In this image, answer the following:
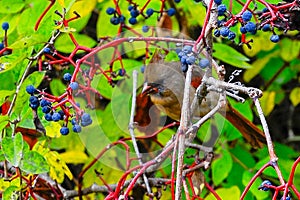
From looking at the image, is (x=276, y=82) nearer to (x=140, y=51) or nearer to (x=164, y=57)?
(x=140, y=51)

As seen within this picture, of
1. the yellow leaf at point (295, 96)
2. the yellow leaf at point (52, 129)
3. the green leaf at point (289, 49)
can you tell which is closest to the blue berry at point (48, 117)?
the yellow leaf at point (52, 129)

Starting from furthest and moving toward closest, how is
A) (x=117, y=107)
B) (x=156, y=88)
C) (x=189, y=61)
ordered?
(x=117, y=107), (x=156, y=88), (x=189, y=61)

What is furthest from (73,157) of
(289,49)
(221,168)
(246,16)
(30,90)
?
(246,16)

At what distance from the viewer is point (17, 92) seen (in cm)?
149

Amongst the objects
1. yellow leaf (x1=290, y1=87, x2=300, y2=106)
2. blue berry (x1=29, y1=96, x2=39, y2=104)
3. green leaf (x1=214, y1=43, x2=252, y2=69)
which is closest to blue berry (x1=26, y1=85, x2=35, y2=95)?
blue berry (x1=29, y1=96, x2=39, y2=104)

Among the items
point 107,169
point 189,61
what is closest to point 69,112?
point 189,61

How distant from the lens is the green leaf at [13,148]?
1.36 meters

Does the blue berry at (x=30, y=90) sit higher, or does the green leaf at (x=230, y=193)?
the blue berry at (x=30, y=90)

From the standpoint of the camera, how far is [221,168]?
7.20ft

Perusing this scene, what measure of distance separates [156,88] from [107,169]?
0.59 metres

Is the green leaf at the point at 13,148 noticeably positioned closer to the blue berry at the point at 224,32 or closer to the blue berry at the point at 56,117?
the blue berry at the point at 56,117

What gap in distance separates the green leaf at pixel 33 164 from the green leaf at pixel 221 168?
89 centimetres

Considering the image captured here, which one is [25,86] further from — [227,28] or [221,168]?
[221,168]

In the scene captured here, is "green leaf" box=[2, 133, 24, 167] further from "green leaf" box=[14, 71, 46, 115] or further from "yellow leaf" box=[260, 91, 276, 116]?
"yellow leaf" box=[260, 91, 276, 116]
